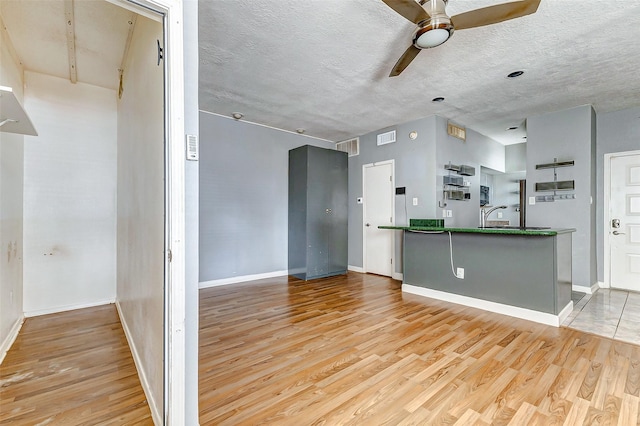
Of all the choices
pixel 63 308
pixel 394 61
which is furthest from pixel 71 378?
pixel 394 61

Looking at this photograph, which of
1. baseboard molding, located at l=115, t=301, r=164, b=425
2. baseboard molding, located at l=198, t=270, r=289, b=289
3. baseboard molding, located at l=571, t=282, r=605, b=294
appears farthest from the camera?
baseboard molding, located at l=198, t=270, r=289, b=289

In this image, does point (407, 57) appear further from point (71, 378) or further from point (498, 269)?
point (71, 378)

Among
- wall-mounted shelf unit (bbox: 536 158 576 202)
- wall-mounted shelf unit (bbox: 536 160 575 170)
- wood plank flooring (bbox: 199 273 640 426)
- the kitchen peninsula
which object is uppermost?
wall-mounted shelf unit (bbox: 536 160 575 170)

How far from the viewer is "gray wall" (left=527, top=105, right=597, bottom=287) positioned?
416cm

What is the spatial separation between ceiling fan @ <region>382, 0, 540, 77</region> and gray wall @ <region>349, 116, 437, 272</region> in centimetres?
267

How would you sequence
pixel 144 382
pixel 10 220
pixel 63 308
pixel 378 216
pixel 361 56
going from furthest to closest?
pixel 378 216, pixel 63 308, pixel 361 56, pixel 10 220, pixel 144 382

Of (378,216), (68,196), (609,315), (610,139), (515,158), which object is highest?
(515,158)

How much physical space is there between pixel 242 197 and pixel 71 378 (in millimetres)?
3202

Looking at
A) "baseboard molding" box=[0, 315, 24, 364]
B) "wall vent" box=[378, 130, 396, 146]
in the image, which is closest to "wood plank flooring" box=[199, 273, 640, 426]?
"baseboard molding" box=[0, 315, 24, 364]

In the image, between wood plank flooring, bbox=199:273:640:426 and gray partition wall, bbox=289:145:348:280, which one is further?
gray partition wall, bbox=289:145:348:280

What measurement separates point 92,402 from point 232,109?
376 centimetres

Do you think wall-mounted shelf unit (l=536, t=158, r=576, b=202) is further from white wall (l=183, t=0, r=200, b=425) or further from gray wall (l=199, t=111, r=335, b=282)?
white wall (l=183, t=0, r=200, b=425)

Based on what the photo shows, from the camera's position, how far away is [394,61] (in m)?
2.96

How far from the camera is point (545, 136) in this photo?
4.54 meters
